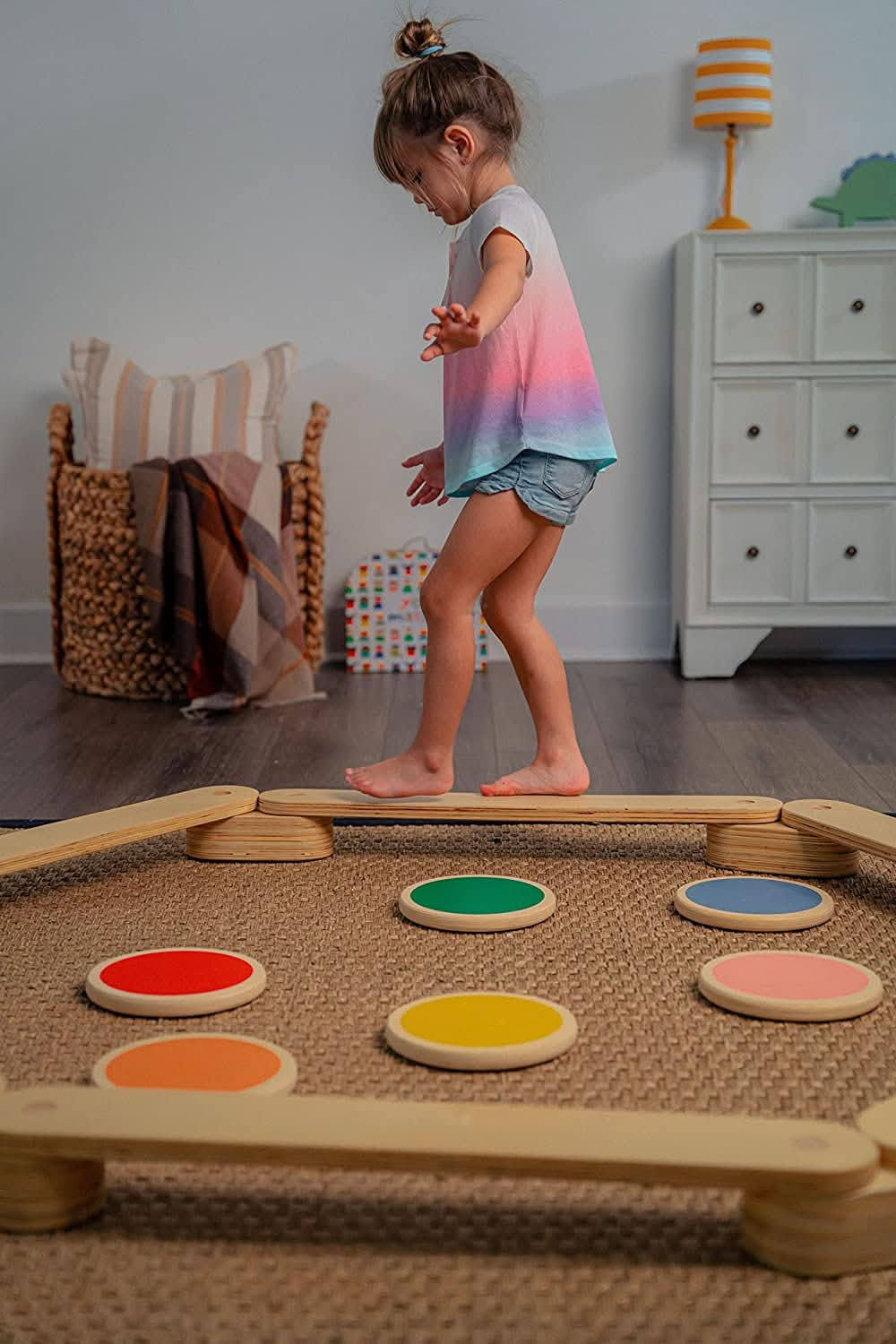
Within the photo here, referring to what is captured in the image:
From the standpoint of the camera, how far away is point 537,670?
166 cm

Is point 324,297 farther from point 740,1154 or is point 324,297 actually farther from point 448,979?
point 740,1154

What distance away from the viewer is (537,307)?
5.10 ft

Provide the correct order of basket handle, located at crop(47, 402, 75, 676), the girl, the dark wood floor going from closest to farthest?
1. the girl
2. the dark wood floor
3. basket handle, located at crop(47, 402, 75, 676)

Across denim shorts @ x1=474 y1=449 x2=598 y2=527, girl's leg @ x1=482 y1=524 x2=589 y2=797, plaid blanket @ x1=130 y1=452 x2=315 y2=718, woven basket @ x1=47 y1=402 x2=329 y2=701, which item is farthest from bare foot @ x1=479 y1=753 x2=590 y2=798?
woven basket @ x1=47 y1=402 x2=329 y2=701

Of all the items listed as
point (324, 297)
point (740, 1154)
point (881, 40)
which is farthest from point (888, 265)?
point (740, 1154)

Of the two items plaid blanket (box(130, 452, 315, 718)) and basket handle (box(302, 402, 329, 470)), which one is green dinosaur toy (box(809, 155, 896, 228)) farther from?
plaid blanket (box(130, 452, 315, 718))

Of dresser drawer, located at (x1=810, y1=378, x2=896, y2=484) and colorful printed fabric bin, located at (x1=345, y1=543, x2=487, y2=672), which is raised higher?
dresser drawer, located at (x1=810, y1=378, x2=896, y2=484)

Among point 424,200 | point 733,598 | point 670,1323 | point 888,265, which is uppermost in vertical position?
point 888,265

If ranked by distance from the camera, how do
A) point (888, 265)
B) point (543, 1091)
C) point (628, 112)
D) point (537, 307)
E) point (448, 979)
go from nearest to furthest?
1. point (543, 1091)
2. point (448, 979)
3. point (537, 307)
4. point (888, 265)
5. point (628, 112)

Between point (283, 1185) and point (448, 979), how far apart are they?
357mm

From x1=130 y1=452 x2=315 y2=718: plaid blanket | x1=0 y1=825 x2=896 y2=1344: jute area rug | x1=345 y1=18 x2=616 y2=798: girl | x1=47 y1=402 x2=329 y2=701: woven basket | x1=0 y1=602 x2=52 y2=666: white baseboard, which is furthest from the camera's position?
x1=0 y1=602 x2=52 y2=666: white baseboard

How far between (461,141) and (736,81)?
1.60m

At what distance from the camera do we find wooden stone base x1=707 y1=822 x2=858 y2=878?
1541 mm

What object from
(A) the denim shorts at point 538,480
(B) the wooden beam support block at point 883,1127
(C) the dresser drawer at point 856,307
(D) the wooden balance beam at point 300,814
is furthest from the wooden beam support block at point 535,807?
(C) the dresser drawer at point 856,307
